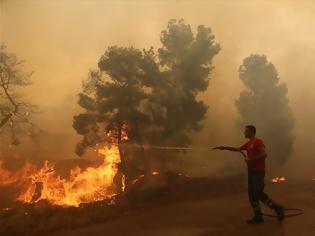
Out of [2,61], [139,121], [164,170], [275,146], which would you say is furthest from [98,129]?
[275,146]

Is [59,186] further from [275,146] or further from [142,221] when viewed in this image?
[275,146]

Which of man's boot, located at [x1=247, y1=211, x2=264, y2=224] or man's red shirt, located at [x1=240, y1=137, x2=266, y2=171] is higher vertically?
man's red shirt, located at [x1=240, y1=137, x2=266, y2=171]

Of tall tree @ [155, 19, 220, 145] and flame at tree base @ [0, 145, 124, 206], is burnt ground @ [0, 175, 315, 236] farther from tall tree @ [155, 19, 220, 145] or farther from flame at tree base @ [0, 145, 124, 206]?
tall tree @ [155, 19, 220, 145]

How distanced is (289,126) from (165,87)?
14731 millimetres

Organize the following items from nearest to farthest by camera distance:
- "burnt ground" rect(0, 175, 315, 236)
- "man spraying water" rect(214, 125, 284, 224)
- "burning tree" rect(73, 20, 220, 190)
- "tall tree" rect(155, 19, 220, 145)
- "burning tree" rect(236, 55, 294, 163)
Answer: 1. "burnt ground" rect(0, 175, 315, 236)
2. "man spraying water" rect(214, 125, 284, 224)
3. "burning tree" rect(73, 20, 220, 190)
4. "tall tree" rect(155, 19, 220, 145)
5. "burning tree" rect(236, 55, 294, 163)

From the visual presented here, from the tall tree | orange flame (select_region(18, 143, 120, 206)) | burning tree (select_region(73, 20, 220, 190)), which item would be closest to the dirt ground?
orange flame (select_region(18, 143, 120, 206))

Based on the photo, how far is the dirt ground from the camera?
9.29m

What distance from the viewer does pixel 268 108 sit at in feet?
118

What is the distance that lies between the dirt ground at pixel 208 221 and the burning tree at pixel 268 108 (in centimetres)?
2107

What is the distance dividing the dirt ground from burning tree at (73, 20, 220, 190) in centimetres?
1088

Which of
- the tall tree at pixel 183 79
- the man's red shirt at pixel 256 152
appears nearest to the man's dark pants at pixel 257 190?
the man's red shirt at pixel 256 152

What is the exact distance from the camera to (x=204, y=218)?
37.2 feet

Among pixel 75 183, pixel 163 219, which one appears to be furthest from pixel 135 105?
pixel 163 219

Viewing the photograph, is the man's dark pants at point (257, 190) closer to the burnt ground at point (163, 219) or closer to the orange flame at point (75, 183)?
the burnt ground at point (163, 219)
